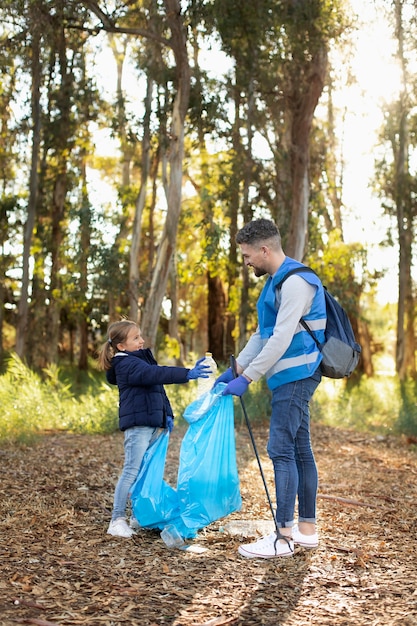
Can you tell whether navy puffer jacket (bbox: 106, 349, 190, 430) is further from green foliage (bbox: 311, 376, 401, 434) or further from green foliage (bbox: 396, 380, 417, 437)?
green foliage (bbox: 311, 376, 401, 434)

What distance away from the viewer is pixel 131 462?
16.6 feet

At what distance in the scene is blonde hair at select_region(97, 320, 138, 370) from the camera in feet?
16.9

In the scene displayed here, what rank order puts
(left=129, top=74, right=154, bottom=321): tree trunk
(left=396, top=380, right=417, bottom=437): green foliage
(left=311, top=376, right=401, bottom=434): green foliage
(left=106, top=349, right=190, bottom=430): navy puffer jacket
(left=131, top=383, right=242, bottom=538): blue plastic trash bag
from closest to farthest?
(left=131, top=383, right=242, bottom=538): blue plastic trash bag → (left=106, top=349, right=190, bottom=430): navy puffer jacket → (left=396, top=380, right=417, bottom=437): green foliage → (left=311, top=376, right=401, bottom=434): green foliage → (left=129, top=74, right=154, bottom=321): tree trunk

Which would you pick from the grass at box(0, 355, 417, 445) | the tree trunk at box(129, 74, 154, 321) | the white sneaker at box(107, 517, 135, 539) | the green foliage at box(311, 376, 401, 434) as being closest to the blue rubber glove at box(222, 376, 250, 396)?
the white sneaker at box(107, 517, 135, 539)

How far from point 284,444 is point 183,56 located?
329 inches

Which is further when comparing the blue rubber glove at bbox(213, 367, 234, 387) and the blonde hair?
the blonde hair

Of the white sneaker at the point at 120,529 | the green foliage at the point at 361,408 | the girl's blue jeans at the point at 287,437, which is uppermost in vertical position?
the girl's blue jeans at the point at 287,437

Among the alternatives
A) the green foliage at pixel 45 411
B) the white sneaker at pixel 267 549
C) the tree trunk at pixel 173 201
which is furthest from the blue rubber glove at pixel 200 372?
the tree trunk at pixel 173 201

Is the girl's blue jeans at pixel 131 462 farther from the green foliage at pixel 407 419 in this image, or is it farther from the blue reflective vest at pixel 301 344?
the green foliage at pixel 407 419

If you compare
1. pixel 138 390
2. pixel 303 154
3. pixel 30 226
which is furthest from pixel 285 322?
pixel 30 226

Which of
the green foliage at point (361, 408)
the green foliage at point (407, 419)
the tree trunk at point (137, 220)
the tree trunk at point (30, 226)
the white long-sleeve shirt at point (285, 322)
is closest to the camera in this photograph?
the white long-sleeve shirt at point (285, 322)

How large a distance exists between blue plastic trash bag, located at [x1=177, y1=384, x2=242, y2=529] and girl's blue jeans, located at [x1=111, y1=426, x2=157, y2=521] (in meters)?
0.29

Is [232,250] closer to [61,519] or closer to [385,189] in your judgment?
[385,189]

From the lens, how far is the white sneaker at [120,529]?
499 centimetres
